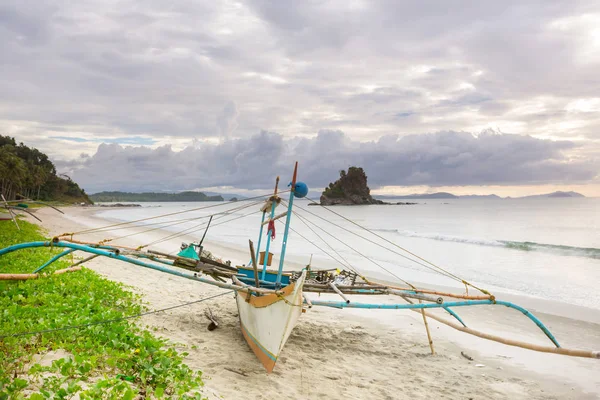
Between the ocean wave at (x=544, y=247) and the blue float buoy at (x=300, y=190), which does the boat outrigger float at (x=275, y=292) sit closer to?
the blue float buoy at (x=300, y=190)

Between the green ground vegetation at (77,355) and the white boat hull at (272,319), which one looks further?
the white boat hull at (272,319)

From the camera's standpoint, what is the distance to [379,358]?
7.77m

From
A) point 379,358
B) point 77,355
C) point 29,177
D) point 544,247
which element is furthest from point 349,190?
point 77,355

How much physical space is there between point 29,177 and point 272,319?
2914 inches

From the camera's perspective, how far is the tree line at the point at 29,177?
183 ft

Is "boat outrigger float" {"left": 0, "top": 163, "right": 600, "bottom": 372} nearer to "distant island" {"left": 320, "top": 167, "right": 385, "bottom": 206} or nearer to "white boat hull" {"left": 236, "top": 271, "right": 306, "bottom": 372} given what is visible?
"white boat hull" {"left": 236, "top": 271, "right": 306, "bottom": 372}

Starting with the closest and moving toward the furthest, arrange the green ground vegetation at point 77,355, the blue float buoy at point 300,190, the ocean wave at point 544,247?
the green ground vegetation at point 77,355
the blue float buoy at point 300,190
the ocean wave at point 544,247

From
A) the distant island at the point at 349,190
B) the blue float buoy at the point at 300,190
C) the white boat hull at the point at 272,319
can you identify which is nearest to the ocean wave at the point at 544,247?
the blue float buoy at the point at 300,190

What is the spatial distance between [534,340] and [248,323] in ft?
23.3

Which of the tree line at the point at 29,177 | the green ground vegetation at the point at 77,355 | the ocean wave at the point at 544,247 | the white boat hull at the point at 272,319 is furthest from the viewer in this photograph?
the tree line at the point at 29,177

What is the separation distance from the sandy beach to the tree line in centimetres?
3980

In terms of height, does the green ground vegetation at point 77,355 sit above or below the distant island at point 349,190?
below

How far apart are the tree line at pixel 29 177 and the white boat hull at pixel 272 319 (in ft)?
135

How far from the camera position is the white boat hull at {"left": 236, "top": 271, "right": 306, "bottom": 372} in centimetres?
599
